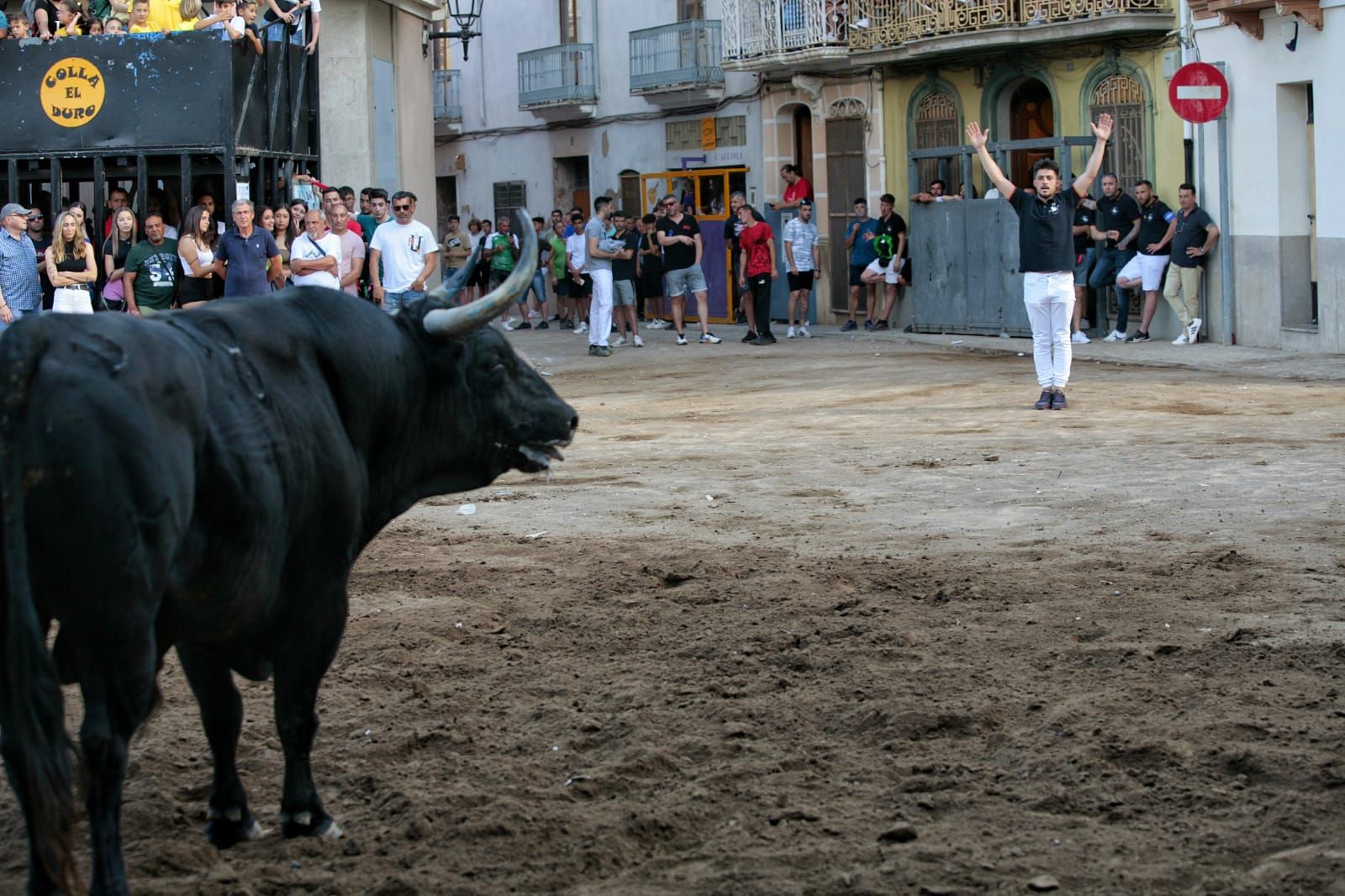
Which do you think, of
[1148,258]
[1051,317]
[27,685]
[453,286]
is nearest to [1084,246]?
[1148,258]

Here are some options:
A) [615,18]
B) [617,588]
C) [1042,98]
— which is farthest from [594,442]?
[615,18]

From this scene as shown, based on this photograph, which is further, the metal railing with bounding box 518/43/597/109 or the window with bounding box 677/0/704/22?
the metal railing with bounding box 518/43/597/109

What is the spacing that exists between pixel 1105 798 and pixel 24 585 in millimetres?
2791

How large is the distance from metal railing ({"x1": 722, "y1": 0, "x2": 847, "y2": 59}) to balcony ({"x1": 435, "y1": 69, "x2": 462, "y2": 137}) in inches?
414

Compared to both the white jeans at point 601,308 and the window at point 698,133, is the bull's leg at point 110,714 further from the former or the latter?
the window at point 698,133

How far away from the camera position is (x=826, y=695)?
5.84m

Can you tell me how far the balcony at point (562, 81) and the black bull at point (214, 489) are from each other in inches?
1220

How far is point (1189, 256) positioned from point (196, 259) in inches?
462

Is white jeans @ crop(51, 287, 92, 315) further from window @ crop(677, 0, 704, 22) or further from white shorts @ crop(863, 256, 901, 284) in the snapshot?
window @ crop(677, 0, 704, 22)

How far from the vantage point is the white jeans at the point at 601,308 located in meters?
21.1

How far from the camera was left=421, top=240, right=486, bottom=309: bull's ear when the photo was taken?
509 cm

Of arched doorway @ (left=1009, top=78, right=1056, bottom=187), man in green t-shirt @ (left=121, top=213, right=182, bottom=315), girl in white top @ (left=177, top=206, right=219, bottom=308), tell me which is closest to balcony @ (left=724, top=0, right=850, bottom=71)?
arched doorway @ (left=1009, top=78, right=1056, bottom=187)

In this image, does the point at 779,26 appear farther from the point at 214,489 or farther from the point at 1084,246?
the point at 214,489

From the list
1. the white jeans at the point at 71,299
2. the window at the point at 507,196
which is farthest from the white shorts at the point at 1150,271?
the window at the point at 507,196
